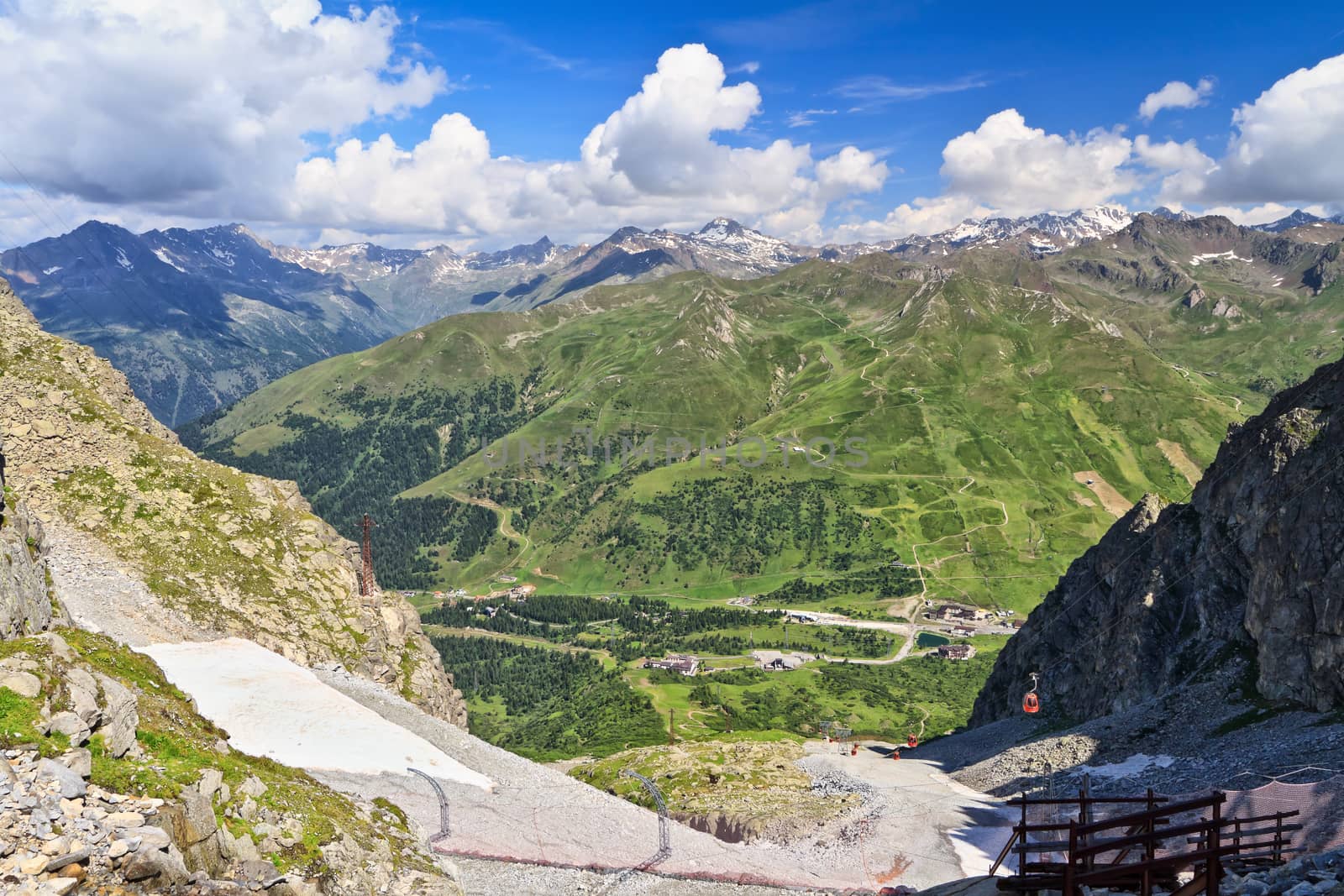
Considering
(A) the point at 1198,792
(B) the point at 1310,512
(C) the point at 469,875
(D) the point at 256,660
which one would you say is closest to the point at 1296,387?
(B) the point at 1310,512

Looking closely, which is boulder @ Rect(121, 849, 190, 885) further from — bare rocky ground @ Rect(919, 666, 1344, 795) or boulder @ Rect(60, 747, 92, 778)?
bare rocky ground @ Rect(919, 666, 1344, 795)

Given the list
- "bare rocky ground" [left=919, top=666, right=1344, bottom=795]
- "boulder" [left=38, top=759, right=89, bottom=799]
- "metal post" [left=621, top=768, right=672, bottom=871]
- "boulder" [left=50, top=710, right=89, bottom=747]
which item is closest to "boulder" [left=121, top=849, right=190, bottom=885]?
"boulder" [left=38, top=759, right=89, bottom=799]

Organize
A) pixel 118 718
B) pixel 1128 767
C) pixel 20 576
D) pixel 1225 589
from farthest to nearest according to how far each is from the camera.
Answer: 1. pixel 1225 589
2. pixel 1128 767
3. pixel 20 576
4. pixel 118 718

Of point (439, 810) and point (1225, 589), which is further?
point (1225, 589)

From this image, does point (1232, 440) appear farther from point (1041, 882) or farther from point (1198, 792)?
point (1041, 882)

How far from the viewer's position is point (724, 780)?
73250 mm

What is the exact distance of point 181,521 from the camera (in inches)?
2857

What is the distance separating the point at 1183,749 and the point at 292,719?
233 feet

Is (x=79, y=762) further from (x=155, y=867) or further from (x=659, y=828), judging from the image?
(x=659, y=828)

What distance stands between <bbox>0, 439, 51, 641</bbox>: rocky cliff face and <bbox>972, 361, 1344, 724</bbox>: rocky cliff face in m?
91.6

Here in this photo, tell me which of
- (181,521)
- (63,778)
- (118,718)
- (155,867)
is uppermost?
(181,521)

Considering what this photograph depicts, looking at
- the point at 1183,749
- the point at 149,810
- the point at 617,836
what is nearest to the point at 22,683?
the point at 149,810

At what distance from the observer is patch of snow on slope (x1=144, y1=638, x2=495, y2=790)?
161 feet

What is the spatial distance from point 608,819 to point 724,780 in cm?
2396
